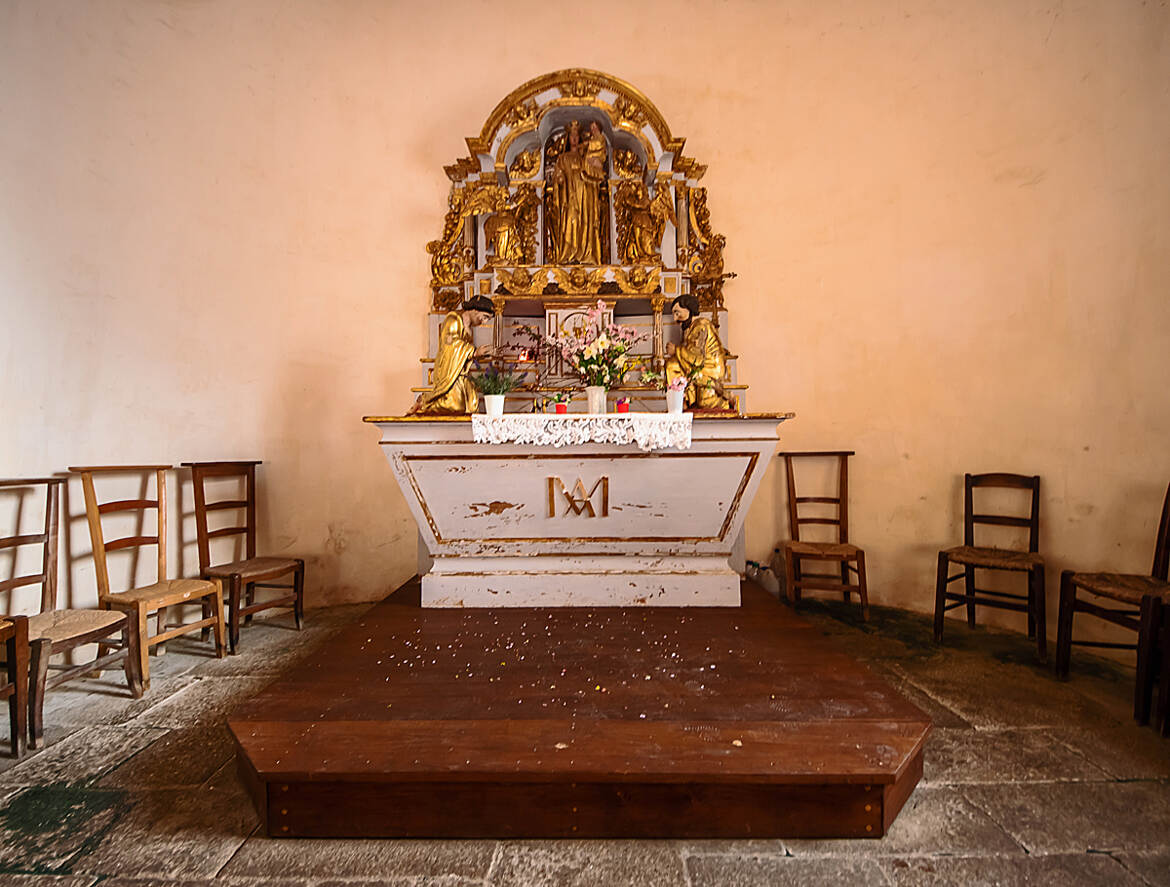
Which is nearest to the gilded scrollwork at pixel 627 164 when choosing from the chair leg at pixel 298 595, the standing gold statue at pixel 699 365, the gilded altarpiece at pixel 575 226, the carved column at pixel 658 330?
the gilded altarpiece at pixel 575 226

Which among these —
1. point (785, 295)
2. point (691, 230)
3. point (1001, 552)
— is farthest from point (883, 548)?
point (691, 230)

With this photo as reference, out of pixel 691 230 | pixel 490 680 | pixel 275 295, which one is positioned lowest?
Result: pixel 490 680

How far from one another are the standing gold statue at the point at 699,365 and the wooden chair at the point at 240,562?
3074 mm

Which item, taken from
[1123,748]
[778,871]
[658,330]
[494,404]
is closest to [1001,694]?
[1123,748]

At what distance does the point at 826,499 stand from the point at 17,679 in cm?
503

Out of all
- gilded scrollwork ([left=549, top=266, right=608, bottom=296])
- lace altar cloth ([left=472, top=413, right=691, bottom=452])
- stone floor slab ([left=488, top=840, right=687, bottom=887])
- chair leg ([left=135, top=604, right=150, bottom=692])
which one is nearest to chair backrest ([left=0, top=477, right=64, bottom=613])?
chair leg ([left=135, top=604, right=150, bottom=692])

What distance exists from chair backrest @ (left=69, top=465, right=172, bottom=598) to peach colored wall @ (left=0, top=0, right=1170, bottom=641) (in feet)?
1.26

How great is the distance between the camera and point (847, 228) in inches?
193

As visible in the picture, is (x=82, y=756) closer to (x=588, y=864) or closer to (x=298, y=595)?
(x=298, y=595)

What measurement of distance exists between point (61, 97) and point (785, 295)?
5.76 m

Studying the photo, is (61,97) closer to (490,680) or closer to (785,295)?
(490,680)

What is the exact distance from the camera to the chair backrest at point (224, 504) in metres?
4.20

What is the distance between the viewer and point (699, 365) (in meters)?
3.97

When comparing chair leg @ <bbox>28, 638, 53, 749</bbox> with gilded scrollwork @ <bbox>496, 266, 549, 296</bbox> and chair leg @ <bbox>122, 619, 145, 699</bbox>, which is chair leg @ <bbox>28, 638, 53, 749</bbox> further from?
gilded scrollwork @ <bbox>496, 266, 549, 296</bbox>
